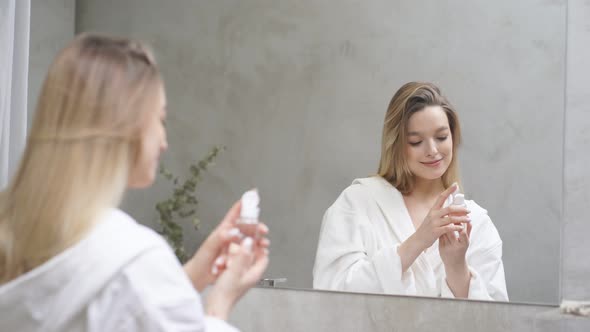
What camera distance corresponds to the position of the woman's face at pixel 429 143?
1604 mm

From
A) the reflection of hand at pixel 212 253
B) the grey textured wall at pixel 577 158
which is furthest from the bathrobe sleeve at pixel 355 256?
the reflection of hand at pixel 212 253

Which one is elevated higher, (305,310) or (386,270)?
(386,270)

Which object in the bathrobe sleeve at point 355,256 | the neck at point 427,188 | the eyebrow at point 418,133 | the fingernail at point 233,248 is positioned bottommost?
the bathrobe sleeve at point 355,256

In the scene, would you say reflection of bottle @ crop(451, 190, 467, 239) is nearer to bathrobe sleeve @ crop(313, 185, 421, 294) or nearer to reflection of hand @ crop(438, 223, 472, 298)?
reflection of hand @ crop(438, 223, 472, 298)

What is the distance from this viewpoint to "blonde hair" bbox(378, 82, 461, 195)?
161cm

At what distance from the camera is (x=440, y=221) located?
1.60 m

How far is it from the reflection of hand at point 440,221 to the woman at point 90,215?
72cm

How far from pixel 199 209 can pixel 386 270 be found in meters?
0.55

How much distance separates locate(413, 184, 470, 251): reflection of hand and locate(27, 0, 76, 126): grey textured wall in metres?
1.16

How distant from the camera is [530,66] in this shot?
1.53 meters

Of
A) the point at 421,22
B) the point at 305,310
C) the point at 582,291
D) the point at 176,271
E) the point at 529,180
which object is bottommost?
the point at 305,310

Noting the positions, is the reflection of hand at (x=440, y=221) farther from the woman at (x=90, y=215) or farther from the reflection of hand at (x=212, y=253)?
the woman at (x=90, y=215)

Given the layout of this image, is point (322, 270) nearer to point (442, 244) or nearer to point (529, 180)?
point (442, 244)

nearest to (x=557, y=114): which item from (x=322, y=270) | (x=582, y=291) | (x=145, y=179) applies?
(x=582, y=291)
